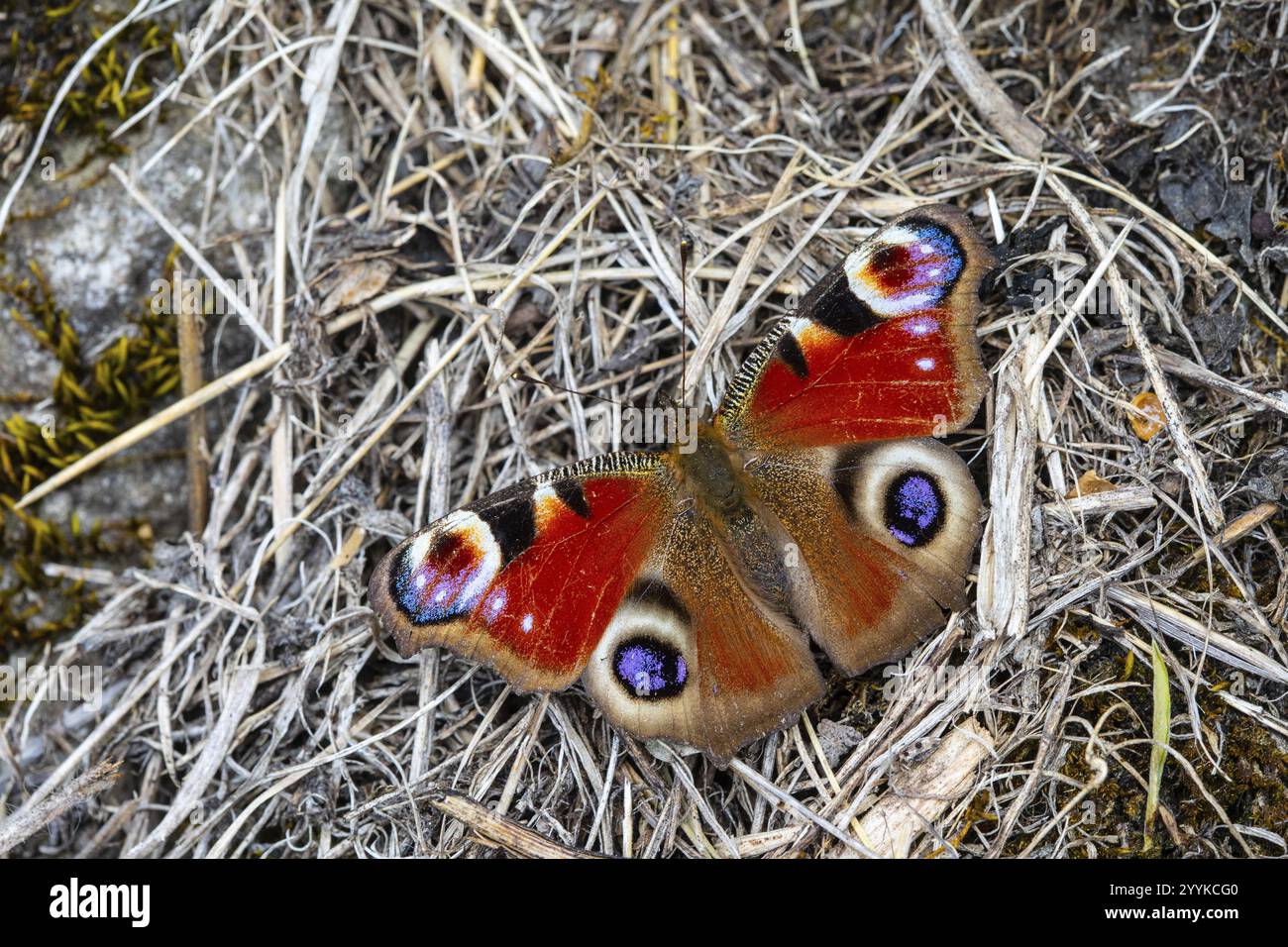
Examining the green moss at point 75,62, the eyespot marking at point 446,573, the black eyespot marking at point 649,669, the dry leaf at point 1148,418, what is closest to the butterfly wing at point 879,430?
the black eyespot marking at point 649,669

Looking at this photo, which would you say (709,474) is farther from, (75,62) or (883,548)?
(75,62)

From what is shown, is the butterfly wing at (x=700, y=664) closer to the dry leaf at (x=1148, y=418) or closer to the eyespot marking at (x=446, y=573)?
the eyespot marking at (x=446, y=573)

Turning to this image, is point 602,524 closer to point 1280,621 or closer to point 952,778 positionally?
point 952,778

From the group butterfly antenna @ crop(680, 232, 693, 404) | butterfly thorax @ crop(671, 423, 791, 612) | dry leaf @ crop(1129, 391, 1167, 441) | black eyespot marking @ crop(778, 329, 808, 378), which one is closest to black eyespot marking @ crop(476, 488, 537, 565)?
butterfly thorax @ crop(671, 423, 791, 612)

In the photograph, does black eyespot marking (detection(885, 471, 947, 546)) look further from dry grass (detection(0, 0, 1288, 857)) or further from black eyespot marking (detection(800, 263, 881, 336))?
black eyespot marking (detection(800, 263, 881, 336))
